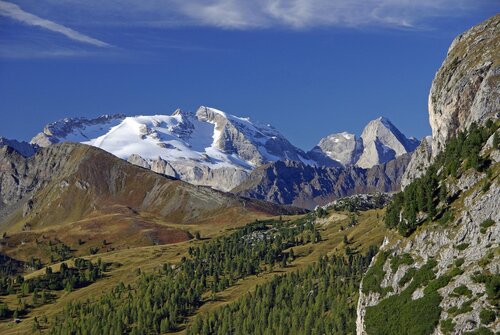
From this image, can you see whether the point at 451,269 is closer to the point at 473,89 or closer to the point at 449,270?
the point at 449,270

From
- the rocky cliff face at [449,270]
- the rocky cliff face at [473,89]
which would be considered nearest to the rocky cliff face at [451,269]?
the rocky cliff face at [449,270]

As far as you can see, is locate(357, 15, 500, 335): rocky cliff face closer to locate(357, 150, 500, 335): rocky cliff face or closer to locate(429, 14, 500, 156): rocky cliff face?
locate(357, 150, 500, 335): rocky cliff face

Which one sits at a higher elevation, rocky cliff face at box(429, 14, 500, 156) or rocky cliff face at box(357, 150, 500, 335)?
rocky cliff face at box(429, 14, 500, 156)

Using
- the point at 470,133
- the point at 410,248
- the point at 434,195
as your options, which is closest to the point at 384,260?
the point at 410,248

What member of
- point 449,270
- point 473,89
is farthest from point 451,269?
point 473,89

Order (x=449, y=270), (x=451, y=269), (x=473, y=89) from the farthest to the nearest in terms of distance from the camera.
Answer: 1. (x=473, y=89)
2. (x=449, y=270)
3. (x=451, y=269)

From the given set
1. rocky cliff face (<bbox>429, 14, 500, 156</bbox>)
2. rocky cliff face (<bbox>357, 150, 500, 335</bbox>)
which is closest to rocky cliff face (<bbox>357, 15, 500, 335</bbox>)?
rocky cliff face (<bbox>357, 150, 500, 335</bbox>)

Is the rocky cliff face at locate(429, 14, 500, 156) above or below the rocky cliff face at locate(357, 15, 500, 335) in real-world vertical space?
above

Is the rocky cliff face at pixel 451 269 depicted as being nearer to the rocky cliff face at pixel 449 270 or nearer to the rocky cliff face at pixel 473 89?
the rocky cliff face at pixel 449 270

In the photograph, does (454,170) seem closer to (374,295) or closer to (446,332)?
(374,295)

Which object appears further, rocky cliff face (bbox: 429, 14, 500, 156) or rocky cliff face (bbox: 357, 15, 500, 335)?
rocky cliff face (bbox: 429, 14, 500, 156)

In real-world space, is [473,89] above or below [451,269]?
above

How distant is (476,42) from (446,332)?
373 feet

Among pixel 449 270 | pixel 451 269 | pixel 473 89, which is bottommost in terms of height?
pixel 449 270
